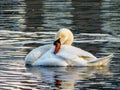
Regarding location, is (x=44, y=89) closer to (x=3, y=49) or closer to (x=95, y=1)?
(x=3, y=49)

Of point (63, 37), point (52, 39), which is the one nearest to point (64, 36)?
point (63, 37)

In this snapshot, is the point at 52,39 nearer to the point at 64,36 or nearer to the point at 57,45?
the point at 64,36

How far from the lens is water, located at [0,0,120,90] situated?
49.0 ft

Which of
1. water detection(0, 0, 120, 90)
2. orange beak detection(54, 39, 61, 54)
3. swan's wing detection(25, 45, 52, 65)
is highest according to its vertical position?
orange beak detection(54, 39, 61, 54)

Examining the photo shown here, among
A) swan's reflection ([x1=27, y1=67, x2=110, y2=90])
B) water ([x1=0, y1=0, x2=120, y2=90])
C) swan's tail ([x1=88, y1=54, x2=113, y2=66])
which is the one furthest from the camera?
swan's tail ([x1=88, y1=54, x2=113, y2=66])

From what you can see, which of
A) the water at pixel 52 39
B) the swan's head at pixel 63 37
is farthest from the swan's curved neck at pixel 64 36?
the water at pixel 52 39

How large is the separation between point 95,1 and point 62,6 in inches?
175

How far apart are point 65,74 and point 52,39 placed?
17.8 ft

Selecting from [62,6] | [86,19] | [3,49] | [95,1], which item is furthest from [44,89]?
[95,1]

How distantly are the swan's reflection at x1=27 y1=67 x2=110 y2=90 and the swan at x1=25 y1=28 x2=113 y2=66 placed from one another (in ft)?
0.74

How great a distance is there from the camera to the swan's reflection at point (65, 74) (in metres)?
14.8

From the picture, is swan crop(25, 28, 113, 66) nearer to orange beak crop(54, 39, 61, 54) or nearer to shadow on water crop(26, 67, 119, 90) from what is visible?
orange beak crop(54, 39, 61, 54)

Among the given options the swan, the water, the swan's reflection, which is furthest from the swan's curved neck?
the swan's reflection

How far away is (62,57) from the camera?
17391 mm
